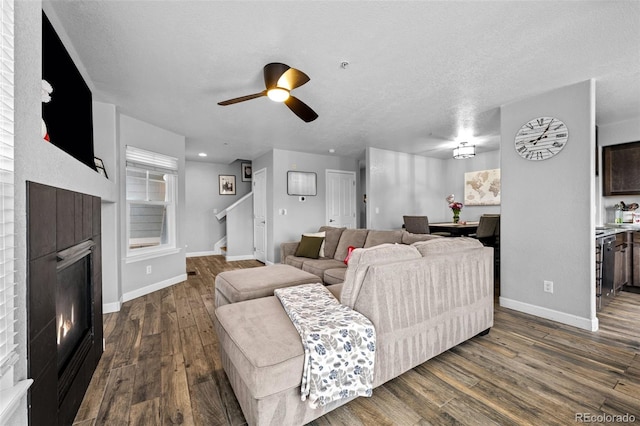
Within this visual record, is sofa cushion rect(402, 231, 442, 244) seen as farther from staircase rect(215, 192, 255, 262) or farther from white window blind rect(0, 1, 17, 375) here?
staircase rect(215, 192, 255, 262)

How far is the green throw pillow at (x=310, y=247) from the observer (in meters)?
4.10

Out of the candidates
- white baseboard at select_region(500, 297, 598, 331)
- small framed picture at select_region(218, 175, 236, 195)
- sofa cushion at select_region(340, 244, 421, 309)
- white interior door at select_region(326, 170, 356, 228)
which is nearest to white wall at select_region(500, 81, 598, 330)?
white baseboard at select_region(500, 297, 598, 331)

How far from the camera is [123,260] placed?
353 centimetres

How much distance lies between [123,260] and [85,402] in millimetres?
2245

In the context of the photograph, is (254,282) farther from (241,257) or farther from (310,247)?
(241,257)

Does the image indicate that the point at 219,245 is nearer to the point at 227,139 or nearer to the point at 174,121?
the point at 227,139

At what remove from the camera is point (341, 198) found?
243 inches

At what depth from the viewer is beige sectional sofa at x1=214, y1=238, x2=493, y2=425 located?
1290 millimetres

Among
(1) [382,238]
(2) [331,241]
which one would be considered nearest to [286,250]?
(2) [331,241]

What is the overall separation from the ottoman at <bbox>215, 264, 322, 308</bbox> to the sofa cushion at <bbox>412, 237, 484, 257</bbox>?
Result: 43.9 inches

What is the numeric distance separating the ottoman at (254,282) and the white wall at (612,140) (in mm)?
4639

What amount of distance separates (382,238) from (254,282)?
187cm

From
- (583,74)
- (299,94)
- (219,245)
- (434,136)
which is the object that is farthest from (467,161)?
(219,245)

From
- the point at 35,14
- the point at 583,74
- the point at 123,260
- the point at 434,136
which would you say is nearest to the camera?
the point at 35,14
